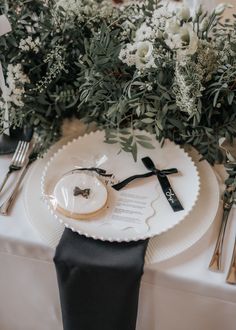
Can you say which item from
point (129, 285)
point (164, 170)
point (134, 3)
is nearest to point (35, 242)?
point (129, 285)

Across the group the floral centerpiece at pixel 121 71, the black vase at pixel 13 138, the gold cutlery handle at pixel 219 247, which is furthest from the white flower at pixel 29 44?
the gold cutlery handle at pixel 219 247

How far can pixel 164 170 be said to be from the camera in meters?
0.91

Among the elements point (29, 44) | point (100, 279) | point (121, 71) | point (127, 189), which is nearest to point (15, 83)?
point (29, 44)

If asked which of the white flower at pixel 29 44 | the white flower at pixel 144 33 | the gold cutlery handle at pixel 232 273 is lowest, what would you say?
the gold cutlery handle at pixel 232 273

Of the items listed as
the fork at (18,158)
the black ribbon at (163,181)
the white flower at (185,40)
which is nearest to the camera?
the white flower at (185,40)

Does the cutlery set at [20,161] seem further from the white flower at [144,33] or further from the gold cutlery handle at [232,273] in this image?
the gold cutlery handle at [232,273]

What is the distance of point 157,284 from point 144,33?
1.66ft

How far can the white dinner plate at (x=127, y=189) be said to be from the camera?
80 cm

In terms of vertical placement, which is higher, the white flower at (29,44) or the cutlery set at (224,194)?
the white flower at (29,44)

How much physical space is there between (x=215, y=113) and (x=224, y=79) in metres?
0.09

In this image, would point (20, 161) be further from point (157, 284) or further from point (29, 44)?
point (157, 284)

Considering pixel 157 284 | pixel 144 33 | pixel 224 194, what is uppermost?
pixel 144 33

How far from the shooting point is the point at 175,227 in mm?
827

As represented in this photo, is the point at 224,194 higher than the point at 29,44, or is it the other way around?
the point at 29,44
